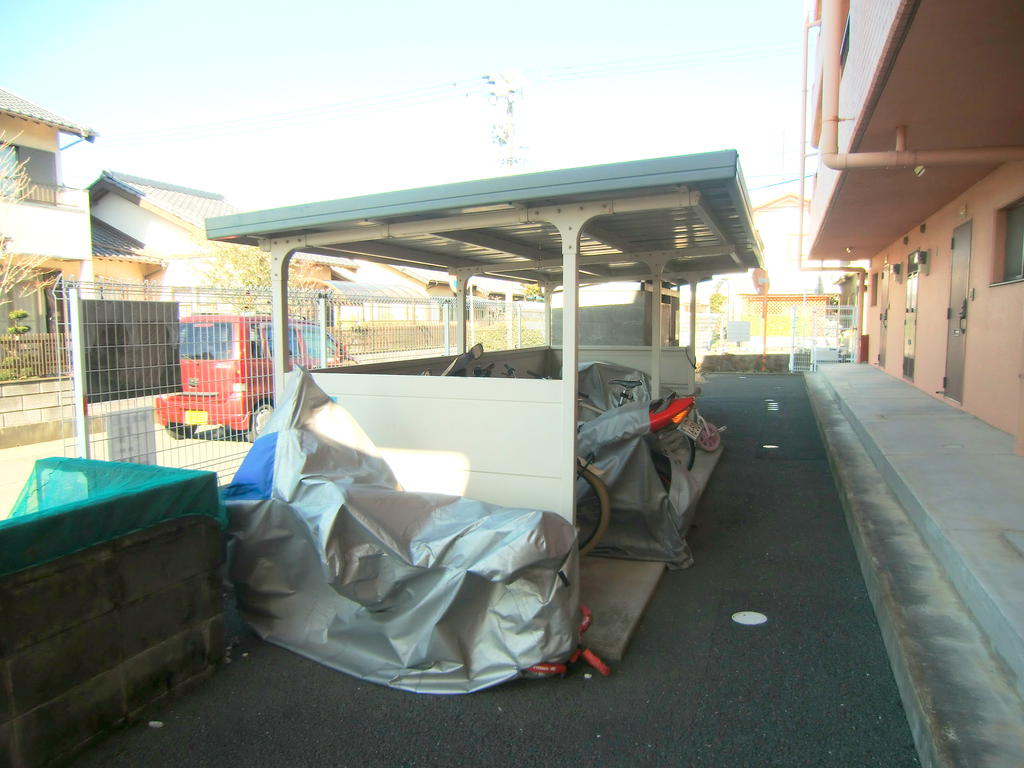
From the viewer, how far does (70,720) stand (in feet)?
7.31

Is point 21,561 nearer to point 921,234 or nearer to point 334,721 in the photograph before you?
point 334,721

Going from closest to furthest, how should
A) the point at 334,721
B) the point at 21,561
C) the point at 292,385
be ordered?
the point at 21,561, the point at 334,721, the point at 292,385

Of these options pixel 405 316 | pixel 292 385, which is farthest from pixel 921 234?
pixel 292 385

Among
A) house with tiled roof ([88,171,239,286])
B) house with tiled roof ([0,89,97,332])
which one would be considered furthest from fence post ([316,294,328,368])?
house with tiled roof ([88,171,239,286])

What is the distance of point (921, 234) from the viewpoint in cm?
945

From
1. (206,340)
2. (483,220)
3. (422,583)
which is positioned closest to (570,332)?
(483,220)

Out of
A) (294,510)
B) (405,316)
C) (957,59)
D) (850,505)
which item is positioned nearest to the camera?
(294,510)

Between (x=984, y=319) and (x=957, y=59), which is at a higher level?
(x=957, y=59)

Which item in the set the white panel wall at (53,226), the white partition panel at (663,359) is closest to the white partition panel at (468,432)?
the white partition panel at (663,359)

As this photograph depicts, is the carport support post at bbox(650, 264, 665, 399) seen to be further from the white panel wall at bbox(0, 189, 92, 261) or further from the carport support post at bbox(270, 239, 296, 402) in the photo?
the white panel wall at bbox(0, 189, 92, 261)

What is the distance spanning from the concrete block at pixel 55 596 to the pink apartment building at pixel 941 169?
4197mm

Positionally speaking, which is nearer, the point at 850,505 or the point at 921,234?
the point at 850,505

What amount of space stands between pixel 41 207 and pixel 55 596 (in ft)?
45.4

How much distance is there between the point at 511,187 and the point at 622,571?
2.22m
